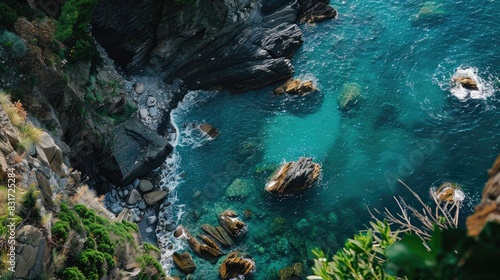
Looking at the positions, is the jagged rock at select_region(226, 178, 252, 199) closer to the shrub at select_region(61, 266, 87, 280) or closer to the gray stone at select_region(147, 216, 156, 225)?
the gray stone at select_region(147, 216, 156, 225)

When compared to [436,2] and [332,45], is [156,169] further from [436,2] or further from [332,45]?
[436,2]

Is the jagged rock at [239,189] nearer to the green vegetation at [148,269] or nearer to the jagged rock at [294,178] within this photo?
the jagged rock at [294,178]

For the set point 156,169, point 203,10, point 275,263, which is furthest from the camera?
point 203,10

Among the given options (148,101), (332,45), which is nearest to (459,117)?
(332,45)

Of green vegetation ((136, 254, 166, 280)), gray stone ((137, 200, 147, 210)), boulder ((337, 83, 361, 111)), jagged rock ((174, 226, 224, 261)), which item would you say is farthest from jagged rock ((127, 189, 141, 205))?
boulder ((337, 83, 361, 111))

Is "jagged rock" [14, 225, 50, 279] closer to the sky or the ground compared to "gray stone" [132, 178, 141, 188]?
closer to the sky

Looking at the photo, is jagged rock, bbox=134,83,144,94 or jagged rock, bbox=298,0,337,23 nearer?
jagged rock, bbox=134,83,144,94
